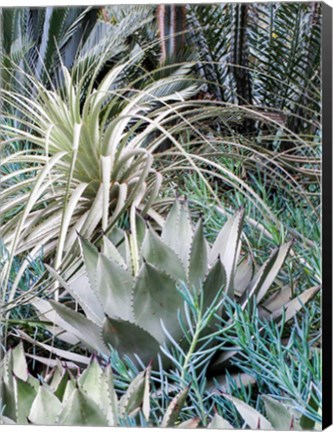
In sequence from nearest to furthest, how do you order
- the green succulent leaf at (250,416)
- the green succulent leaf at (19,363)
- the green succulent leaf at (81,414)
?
the green succulent leaf at (81,414) < the green succulent leaf at (250,416) < the green succulent leaf at (19,363)

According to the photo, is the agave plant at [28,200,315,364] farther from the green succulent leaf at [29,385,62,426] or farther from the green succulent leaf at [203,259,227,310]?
the green succulent leaf at [29,385,62,426]

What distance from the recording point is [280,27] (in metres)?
3.04

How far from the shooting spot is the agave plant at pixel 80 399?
2748mm

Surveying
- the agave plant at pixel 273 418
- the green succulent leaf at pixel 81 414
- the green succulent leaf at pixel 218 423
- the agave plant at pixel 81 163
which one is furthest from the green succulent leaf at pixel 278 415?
the agave plant at pixel 81 163

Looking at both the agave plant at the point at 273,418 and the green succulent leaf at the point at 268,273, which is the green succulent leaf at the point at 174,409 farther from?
the green succulent leaf at the point at 268,273

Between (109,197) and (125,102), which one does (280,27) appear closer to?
(125,102)

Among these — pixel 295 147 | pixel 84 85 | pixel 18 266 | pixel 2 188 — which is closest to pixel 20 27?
pixel 84 85

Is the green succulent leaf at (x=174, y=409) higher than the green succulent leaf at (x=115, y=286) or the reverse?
the reverse

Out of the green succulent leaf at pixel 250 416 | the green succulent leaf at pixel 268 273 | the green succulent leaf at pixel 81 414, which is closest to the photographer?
the green succulent leaf at pixel 81 414

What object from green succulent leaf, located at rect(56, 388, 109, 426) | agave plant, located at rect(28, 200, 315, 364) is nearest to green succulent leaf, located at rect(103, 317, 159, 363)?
agave plant, located at rect(28, 200, 315, 364)

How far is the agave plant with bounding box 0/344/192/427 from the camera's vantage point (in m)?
2.75

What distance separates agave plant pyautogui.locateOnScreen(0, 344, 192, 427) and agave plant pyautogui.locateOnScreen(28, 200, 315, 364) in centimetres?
11

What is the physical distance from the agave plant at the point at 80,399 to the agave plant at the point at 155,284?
0.11 metres

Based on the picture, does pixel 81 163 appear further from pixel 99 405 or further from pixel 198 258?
pixel 99 405
